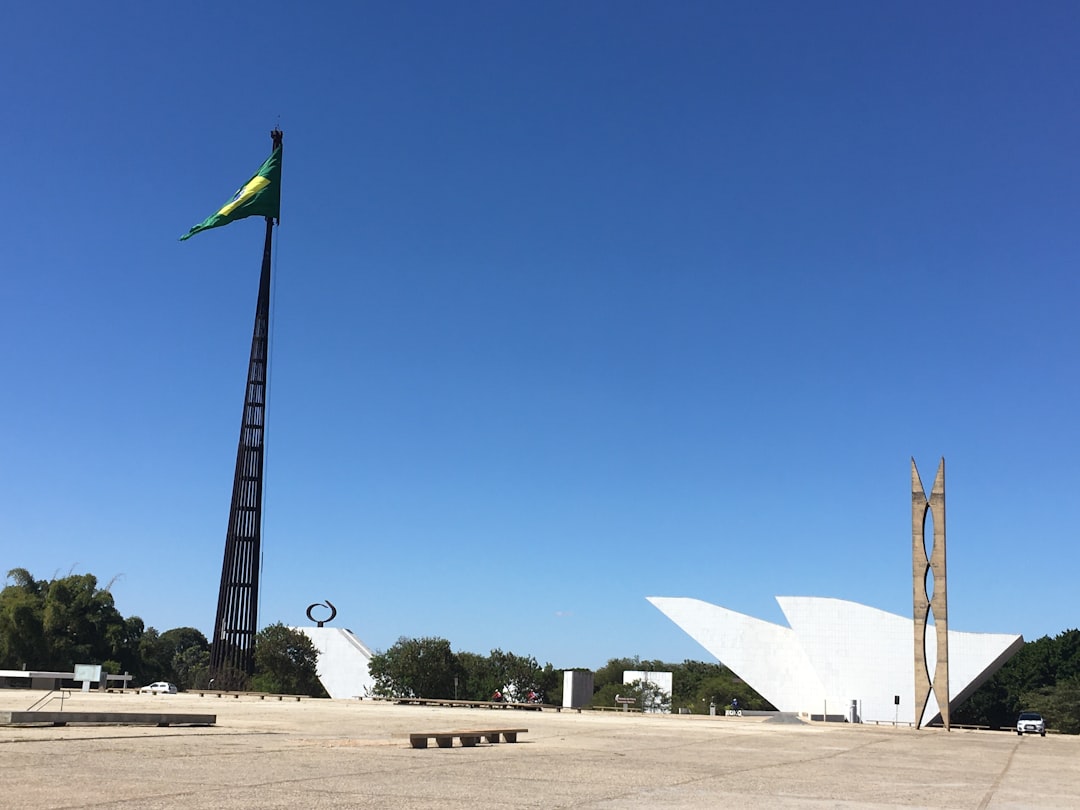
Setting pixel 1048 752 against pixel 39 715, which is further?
pixel 1048 752

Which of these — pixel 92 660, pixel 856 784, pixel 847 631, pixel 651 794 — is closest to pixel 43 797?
pixel 651 794

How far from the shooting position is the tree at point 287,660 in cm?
5984

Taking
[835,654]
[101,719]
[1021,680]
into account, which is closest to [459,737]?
[101,719]

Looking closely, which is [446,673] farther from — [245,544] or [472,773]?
[472,773]

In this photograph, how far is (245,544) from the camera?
55844 millimetres

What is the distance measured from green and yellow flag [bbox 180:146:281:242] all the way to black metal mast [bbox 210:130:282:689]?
4064 millimetres

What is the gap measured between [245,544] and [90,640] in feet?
62.7

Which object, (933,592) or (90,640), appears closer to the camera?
(933,592)

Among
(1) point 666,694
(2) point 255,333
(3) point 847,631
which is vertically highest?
(2) point 255,333

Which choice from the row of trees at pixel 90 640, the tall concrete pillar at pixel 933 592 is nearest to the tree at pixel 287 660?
the row of trees at pixel 90 640

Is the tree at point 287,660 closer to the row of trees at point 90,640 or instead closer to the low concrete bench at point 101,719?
the row of trees at point 90,640

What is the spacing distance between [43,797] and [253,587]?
1999 inches

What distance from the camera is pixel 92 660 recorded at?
211 ft

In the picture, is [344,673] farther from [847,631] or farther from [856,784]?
[856,784]
